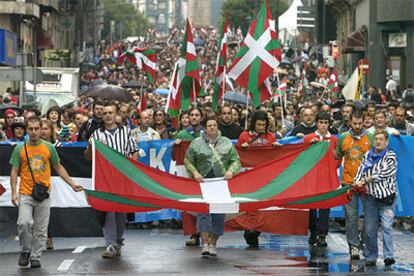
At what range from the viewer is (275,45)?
2052 cm

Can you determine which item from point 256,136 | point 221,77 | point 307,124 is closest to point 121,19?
point 221,77

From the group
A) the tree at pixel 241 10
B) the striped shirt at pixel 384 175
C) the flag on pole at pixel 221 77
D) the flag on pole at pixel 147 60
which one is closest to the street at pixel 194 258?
the striped shirt at pixel 384 175

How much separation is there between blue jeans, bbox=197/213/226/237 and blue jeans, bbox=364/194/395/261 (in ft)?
5.52

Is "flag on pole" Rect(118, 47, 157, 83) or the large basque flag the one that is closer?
the large basque flag

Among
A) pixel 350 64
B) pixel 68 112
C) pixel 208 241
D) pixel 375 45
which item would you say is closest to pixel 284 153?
pixel 208 241

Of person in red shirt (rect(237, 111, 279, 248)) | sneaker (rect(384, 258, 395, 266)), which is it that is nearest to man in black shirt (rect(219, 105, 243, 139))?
person in red shirt (rect(237, 111, 279, 248))

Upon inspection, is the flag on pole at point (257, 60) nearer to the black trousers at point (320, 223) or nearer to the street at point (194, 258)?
the street at point (194, 258)

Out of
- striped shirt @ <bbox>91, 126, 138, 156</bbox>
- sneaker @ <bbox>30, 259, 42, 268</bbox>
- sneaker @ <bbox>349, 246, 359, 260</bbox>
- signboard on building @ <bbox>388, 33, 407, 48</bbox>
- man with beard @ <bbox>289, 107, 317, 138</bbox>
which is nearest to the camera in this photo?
sneaker @ <bbox>30, 259, 42, 268</bbox>

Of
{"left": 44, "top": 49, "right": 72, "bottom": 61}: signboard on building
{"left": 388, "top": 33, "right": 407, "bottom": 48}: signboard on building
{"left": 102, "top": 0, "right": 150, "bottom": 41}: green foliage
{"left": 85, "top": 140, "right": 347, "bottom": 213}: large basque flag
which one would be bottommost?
{"left": 85, "top": 140, "right": 347, "bottom": 213}: large basque flag

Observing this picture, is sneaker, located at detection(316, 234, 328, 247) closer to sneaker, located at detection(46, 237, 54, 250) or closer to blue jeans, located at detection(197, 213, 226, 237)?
blue jeans, located at detection(197, 213, 226, 237)

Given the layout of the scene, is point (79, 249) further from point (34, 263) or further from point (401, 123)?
point (401, 123)

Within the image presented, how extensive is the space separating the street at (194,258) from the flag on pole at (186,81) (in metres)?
4.65

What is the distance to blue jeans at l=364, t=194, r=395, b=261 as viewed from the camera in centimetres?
1429

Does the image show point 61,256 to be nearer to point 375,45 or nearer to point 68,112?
point 68,112
